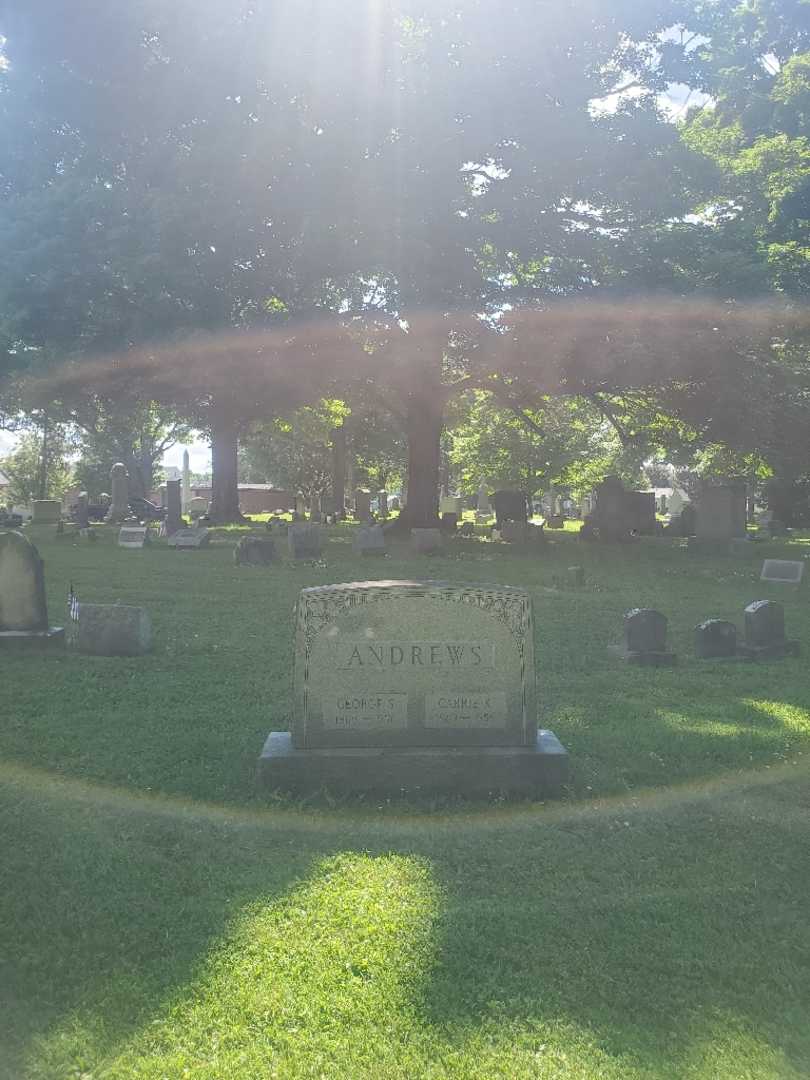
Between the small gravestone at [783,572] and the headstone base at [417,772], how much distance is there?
41.4 ft

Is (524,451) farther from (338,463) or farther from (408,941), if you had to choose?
(408,941)

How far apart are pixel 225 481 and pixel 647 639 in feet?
102

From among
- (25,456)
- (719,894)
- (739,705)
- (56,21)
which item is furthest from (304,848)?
(25,456)

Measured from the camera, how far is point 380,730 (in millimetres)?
5402

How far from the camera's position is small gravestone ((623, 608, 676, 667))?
29.6 ft

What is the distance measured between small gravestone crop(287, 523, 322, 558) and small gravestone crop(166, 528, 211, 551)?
3.59 m

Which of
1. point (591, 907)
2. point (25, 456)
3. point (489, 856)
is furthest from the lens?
point (25, 456)

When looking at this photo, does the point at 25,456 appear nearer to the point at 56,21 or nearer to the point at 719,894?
the point at 56,21

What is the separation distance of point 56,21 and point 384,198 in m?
7.49

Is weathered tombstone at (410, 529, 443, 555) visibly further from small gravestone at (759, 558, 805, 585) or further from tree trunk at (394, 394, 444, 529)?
small gravestone at (759, 558, 805, 585)

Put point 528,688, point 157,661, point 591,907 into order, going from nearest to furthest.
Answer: point 591,907 → point 528,688 → point 157,661

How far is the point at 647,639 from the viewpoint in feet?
30.1

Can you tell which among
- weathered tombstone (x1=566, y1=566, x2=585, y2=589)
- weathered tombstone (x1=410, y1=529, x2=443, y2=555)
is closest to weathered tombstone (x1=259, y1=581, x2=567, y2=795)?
weathered tombstone (x1=566, y1=566, x2=585, y2=589)

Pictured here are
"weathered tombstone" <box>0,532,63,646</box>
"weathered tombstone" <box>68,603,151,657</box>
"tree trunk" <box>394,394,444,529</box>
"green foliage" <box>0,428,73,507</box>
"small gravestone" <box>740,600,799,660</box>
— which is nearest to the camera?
"weathered tombstone" <box>68,603,151,657</box>
